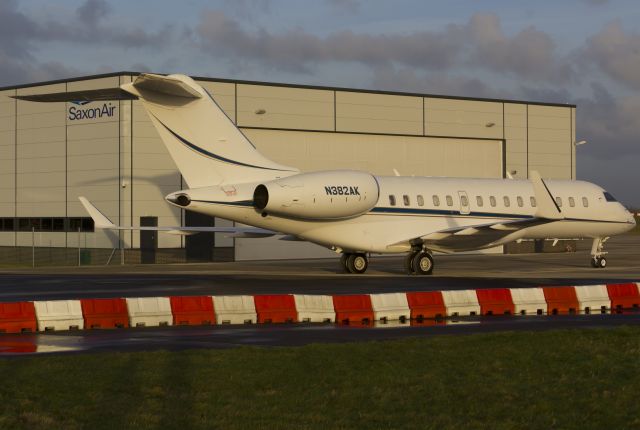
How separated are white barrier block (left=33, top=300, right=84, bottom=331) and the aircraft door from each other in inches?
754

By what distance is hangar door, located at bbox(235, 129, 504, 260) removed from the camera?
167 ft

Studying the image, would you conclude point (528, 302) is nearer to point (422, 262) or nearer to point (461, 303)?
point (461, 303)

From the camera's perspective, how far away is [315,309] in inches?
716

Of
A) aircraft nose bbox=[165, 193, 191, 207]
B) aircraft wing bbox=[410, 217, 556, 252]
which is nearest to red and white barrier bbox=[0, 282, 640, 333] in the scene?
aircraft wing bbox=[410, 217, 556, 252]

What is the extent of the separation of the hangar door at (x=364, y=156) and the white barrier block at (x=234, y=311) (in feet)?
104

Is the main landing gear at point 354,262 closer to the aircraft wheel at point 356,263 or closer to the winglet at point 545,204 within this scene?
the aircraft wheel at point 356,263

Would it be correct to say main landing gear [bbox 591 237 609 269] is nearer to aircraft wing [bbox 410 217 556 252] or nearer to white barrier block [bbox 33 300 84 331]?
aircraft wing [bbox 410 217 556 252]

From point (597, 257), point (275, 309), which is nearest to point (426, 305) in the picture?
point (275, 309)

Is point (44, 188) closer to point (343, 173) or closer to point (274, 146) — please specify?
point (274, 146)

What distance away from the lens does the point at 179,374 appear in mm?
11016

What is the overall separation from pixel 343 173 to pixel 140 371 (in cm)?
1948

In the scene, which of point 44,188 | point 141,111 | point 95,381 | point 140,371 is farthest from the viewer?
point 44,188

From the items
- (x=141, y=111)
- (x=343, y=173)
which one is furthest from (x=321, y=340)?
(x=141, y=111)

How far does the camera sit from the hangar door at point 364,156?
50.8 m
